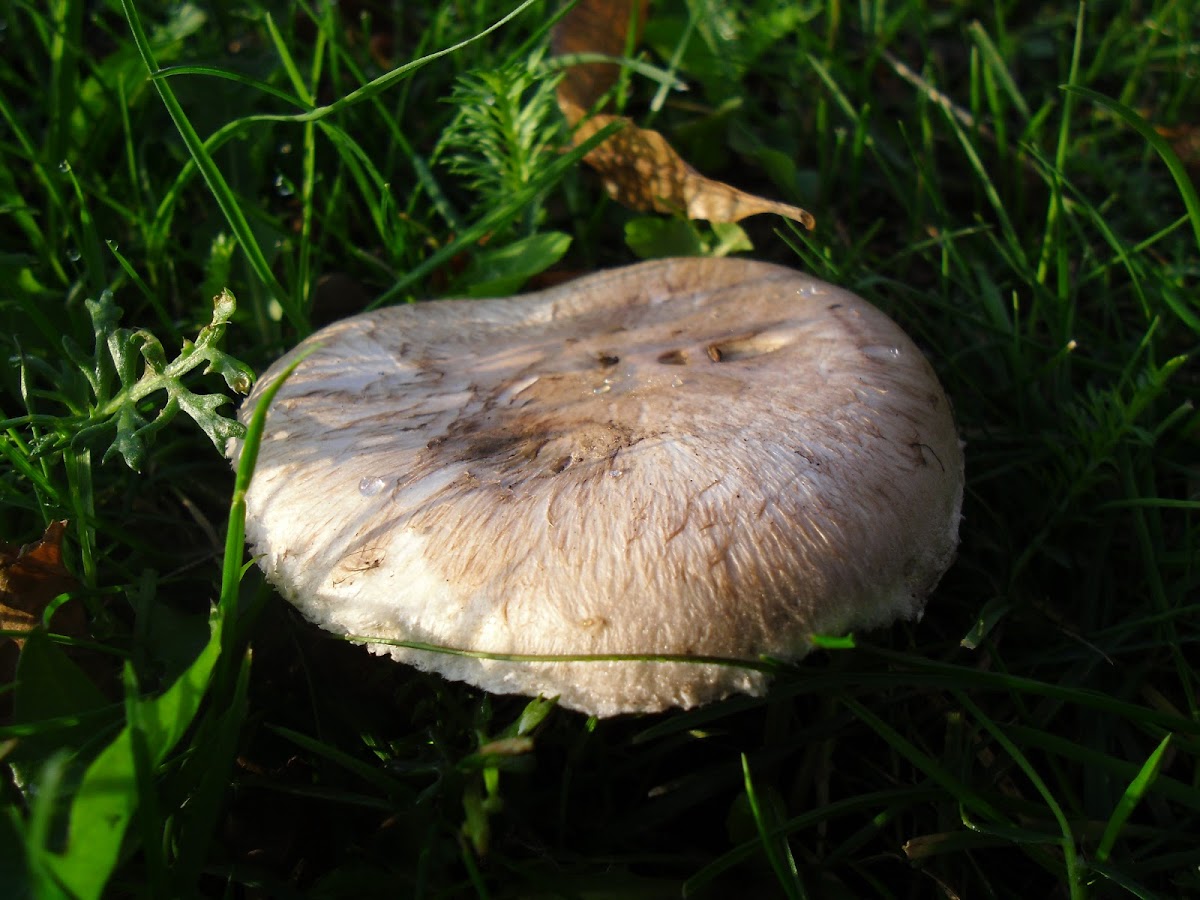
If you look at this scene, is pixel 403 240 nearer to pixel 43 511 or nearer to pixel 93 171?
pixel 93 171

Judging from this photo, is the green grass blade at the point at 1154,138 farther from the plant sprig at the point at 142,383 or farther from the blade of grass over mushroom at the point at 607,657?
the plant sprig at the point at 142,383

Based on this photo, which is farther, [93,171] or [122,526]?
[93,171]

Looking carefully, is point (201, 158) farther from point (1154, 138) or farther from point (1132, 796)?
point (1132, 796)

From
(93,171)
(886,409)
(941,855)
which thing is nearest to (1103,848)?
(941,855)

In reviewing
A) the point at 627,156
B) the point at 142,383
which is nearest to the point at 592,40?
the point at 627,156

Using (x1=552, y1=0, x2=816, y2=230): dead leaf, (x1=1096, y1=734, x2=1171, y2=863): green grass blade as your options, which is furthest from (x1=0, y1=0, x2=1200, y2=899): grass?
(x1=552, y1=0, x2=816, y2=230): dead leaf

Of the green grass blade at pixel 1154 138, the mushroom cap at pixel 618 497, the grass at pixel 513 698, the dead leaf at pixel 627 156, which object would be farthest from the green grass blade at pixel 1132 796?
the dead leaf at pixel 627 156
